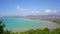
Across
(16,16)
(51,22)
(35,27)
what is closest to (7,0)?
(16,16)

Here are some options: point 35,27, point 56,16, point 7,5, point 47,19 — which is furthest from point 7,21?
point 56,16

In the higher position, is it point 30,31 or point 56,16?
point 56,16

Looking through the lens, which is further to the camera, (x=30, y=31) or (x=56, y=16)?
(x=56, y=16)

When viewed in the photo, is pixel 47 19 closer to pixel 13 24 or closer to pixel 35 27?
pixel 35 27

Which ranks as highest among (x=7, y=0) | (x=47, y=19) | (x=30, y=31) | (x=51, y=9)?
(x=7, y=0)

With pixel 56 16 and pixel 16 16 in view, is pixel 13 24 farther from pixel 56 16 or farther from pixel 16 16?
pixel 56 16

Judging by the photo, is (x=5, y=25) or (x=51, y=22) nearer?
(x=5, y=25)
